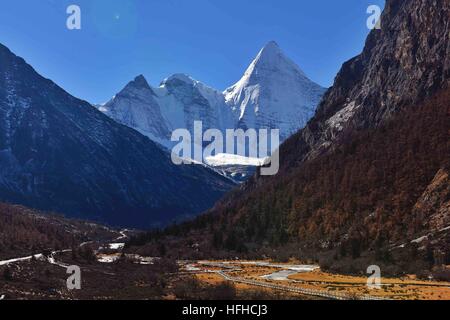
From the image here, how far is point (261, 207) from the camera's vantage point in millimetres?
174250

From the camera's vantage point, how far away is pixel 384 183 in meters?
131

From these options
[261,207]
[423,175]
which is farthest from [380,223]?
[261,207]

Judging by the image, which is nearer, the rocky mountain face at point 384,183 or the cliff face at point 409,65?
the rocky mountain face at point 384,183

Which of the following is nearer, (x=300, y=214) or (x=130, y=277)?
(x=130, y=277)

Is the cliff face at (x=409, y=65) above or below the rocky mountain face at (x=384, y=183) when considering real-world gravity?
above

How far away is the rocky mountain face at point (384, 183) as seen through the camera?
352ft

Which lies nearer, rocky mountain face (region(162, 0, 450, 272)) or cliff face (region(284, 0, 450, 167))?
rocky mountain face (region(162, 0, 450, 272))

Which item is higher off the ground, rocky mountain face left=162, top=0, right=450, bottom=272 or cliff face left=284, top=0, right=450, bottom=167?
cliff face left=284, top=0, right=450, bottom=167

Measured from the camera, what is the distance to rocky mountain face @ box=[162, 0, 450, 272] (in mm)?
107375

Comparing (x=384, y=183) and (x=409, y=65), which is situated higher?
(x=409, y=65)

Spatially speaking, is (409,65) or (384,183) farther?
(409,65)
